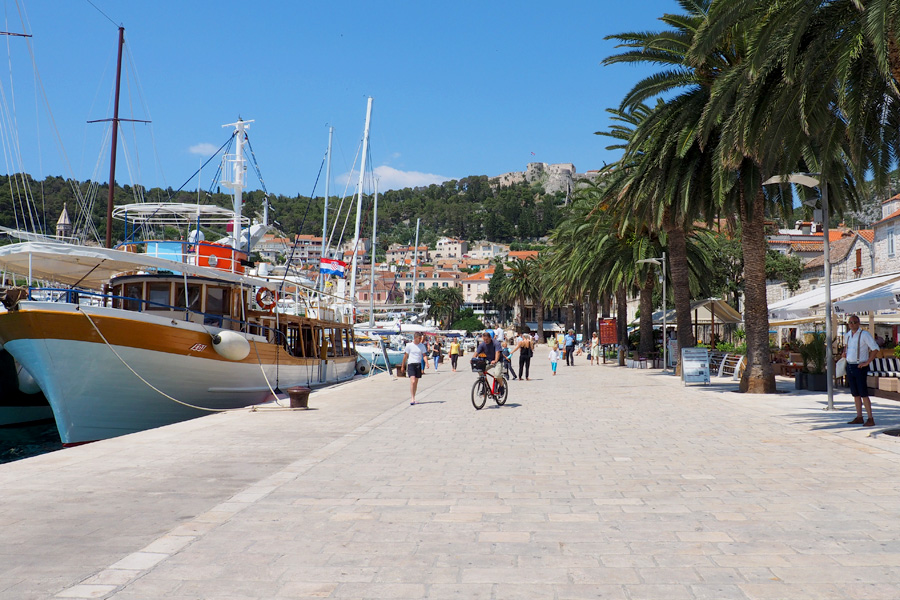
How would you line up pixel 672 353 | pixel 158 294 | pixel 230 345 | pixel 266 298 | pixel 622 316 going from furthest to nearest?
1. pixel 622 316
2. pixel 672 353
3. pixel 266 298
4. pixel 158 294
5. pixel 230 345

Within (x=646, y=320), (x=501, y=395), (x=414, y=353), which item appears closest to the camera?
(x=501, y=395)

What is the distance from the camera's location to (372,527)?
5910mm

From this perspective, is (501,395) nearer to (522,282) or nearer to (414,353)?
(414,353)

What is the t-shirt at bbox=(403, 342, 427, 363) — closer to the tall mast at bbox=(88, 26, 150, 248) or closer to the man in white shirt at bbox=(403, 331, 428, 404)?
the man in white shirt at bbox=(403, 331, 428, 404)

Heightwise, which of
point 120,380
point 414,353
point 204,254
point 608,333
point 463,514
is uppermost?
point 204,254

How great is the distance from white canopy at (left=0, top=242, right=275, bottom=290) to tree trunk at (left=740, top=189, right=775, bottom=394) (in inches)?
515

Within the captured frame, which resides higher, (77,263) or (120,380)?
(77,263)

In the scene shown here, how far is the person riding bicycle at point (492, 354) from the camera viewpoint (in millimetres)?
16766

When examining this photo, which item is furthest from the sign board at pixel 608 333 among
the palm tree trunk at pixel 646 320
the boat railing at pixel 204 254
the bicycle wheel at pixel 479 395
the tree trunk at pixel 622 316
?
the bicycle wheel at pixel 479 395

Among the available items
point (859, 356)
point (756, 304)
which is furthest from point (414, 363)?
point (859, 356)

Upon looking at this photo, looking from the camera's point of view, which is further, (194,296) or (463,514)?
(194,296)

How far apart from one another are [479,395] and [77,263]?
34.6 feet

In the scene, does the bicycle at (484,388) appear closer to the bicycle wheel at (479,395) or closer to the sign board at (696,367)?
the bicycle wheel at (479,395)

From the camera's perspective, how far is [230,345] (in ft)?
60.0
